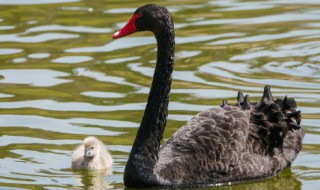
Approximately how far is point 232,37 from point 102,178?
540 cm

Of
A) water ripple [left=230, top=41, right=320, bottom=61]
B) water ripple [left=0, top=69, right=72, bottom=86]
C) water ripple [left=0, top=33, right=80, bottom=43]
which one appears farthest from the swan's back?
water ripple [left=0, top=33, right=80, bottom=43]

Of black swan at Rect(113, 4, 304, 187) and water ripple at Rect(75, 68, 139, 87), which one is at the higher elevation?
water ripple at Rect(75, 68, 139, 87)

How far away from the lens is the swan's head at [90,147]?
29.8ft

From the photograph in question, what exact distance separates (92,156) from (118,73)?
3438 millimetres

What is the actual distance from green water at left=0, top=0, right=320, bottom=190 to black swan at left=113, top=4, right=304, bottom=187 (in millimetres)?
148

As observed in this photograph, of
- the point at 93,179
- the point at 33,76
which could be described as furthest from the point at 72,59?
the point at 93,179

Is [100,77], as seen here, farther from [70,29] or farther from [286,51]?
[70,29]

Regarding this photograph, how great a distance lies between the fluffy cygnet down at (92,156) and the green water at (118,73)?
10cm

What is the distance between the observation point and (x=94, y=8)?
15.9 metres

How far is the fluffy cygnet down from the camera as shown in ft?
29.9

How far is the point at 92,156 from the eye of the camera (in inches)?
358

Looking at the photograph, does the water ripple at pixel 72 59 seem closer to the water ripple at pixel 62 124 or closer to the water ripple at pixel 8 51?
the water ripple at pixel 8 51

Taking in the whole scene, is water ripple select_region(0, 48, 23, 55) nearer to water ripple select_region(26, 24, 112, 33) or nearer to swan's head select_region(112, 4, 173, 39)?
water ripple select_region(26, 24, 112, 33)

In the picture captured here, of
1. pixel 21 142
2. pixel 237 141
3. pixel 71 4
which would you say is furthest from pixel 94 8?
pixel 237 141
